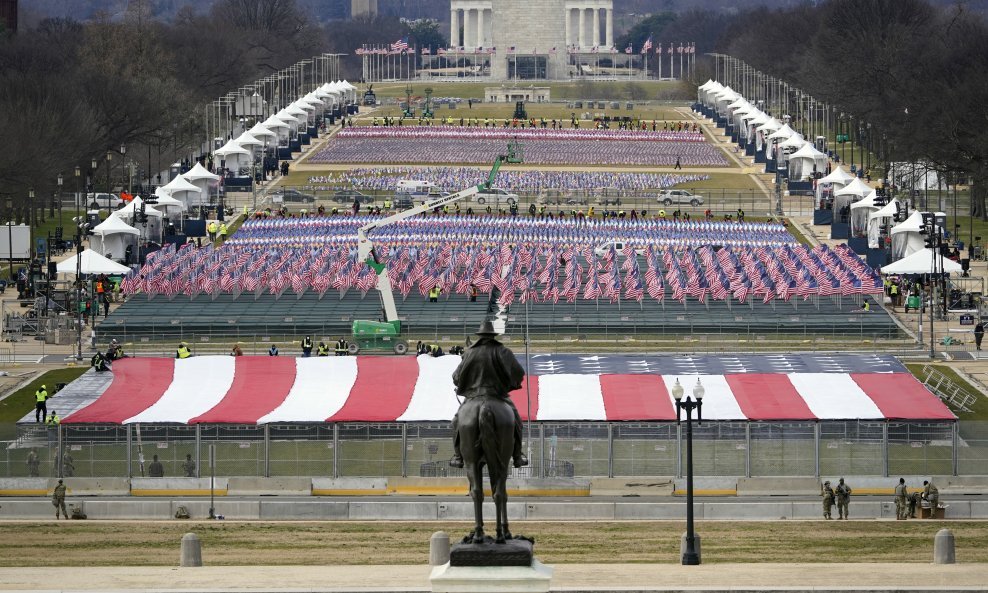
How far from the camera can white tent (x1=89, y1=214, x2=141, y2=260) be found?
107562 mm

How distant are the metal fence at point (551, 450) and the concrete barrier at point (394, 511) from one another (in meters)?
4.25

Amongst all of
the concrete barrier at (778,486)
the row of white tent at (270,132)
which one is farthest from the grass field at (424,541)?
the row of white tent at (270,132)

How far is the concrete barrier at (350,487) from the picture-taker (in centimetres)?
6188

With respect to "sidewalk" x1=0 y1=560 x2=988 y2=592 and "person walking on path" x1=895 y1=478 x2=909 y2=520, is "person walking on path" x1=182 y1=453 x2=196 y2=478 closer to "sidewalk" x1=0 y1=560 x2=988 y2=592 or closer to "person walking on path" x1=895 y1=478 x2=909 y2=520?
"sidewalk" x1=0 y1=560 x2=988 y2=592

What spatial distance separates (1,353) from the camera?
286 ft

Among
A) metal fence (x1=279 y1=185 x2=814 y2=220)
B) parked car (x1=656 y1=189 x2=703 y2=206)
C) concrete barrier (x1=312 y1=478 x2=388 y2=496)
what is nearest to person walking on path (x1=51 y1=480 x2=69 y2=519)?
concrete barrier (x1=312 y1=478 x2=388 y2=496)

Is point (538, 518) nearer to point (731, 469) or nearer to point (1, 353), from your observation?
point (731, 469)

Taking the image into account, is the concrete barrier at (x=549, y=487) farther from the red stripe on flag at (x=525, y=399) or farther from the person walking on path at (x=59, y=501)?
the person walking on path at (x=59, y=501)

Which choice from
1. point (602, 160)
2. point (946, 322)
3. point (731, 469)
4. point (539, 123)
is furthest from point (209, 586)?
point (539, 123)

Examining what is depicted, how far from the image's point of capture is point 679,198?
138625mm

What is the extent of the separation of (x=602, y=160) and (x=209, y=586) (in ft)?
408

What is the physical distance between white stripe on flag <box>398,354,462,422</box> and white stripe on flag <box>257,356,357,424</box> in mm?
2013

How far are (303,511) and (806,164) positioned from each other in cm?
9444

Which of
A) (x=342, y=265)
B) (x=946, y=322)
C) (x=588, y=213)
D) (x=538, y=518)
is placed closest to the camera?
(x=538, y=518)
